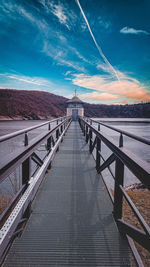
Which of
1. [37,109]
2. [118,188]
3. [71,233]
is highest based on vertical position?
[37,109]

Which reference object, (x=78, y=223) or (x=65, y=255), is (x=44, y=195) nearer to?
(x=78, y=223)

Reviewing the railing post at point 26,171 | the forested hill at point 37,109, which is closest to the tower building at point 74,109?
the forested hill at point 37,109

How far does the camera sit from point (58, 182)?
3615mm

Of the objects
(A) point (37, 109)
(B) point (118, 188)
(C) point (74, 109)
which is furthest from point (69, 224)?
(A) point (37, 109)

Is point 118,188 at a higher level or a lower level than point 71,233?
higher

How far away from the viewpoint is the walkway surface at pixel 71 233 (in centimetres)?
171

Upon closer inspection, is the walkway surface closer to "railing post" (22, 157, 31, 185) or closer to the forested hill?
"railing post" (22, 157, 31, 185)

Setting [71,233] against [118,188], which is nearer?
[71,233]

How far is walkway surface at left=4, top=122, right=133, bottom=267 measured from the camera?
5.62 feet

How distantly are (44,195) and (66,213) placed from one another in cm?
72

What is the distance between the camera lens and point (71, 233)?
6.81 ft

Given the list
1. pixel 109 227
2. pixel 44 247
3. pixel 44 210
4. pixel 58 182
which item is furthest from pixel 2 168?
pixel 58 182

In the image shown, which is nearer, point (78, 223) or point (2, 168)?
point (2, 168)

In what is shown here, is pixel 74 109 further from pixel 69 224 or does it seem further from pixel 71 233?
pixel 71 233
